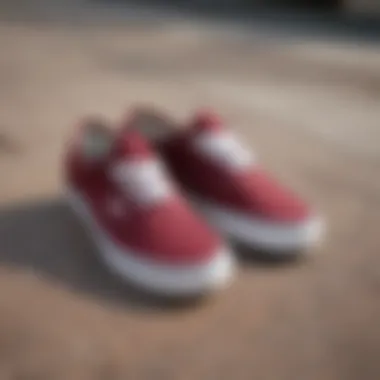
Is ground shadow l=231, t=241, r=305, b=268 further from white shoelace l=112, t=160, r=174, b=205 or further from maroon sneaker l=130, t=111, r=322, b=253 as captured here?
white shoelace l=112, t=160, r=174, b=205

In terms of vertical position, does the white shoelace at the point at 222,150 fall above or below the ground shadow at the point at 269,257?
above

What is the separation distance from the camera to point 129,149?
1037 mm

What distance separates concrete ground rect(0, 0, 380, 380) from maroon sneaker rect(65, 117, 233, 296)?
0.03 meters

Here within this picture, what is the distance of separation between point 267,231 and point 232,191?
0.24 ft

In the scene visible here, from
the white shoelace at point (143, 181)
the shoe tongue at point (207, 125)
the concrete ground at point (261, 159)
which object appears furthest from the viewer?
the shoe tongue at point (207, 125)

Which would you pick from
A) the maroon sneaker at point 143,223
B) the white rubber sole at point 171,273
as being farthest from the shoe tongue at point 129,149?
the white rubber sole at point 171,273

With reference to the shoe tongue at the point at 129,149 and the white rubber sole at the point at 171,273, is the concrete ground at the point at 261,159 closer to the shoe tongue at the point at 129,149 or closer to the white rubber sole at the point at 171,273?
the white rubber sole at the point at 171,273

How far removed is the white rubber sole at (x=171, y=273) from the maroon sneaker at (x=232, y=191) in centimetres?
6

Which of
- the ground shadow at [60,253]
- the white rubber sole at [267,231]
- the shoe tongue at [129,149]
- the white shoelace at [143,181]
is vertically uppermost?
the shoe tongue at [129,149]

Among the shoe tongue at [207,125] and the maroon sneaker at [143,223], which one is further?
the shoe tongue at [207,125]

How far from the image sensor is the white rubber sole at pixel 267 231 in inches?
40.6

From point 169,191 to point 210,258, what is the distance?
121 mm

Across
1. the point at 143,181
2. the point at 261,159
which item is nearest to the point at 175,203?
the point at 143,181

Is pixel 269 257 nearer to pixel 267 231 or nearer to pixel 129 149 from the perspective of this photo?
pixel 267 231
